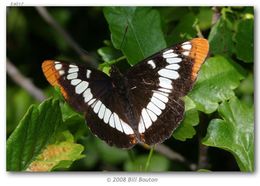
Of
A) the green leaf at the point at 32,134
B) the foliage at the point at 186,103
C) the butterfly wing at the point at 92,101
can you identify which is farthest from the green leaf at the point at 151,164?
the green leaf at the point at 32,134

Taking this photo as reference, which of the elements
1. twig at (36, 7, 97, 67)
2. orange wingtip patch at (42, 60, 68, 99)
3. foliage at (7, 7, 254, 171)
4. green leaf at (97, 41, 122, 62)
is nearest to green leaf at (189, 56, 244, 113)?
foliage at (7, 7, 254, 171)

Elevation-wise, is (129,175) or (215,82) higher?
(215,82)

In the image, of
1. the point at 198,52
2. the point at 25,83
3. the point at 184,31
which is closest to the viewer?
the point at 198,52

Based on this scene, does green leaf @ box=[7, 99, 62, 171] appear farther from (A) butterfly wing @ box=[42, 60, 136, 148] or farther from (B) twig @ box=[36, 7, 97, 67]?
(B) twig @ box=[36, 7, 97, 67]

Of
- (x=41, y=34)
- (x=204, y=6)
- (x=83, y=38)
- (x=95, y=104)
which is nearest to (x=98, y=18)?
(x=83, y=38)

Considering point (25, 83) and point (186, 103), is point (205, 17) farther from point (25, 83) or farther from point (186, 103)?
point (25, 83)

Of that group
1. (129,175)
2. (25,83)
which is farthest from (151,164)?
(25,83)

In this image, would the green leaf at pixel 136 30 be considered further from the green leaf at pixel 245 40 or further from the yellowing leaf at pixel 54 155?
the yellowing leaf at pixel 54 155

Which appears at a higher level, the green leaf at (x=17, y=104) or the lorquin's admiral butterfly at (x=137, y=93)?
the lorquin's admiral butterfly at (x=137, y=93)

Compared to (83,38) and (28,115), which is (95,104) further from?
(83,38)
